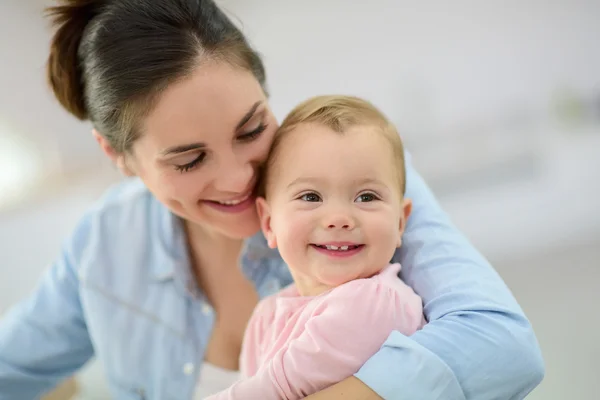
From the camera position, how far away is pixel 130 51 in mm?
1075

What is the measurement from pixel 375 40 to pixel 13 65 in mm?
1378

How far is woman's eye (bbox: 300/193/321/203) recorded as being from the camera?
40.3 inches

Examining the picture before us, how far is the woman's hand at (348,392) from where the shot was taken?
0.87 metres

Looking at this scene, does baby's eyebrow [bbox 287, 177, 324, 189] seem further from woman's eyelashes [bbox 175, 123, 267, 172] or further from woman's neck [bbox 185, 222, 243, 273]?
woman's neck [bbox 185, 222, 243, 273]

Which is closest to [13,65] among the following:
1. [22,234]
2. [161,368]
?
[22,234]

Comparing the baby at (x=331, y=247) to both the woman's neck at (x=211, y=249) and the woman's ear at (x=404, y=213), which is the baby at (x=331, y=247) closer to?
the woman's ear at (x=404, y=213)

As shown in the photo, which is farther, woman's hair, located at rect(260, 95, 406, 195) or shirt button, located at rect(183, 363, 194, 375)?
shirt button, located at rect(183, 363, 194, 375)

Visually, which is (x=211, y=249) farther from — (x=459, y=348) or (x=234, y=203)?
(x=459, y=348)

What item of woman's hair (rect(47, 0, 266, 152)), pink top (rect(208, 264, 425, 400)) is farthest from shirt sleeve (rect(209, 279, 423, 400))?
woman's hair (rect(47, 0, 266, 152))

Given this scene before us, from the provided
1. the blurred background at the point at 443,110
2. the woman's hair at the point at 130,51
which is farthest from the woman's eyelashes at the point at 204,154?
the blurred background at the point at 443,110

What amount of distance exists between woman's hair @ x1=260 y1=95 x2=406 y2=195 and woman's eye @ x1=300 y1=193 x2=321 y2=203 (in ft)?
0.35

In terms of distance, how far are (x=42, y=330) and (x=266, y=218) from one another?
664 millimetres

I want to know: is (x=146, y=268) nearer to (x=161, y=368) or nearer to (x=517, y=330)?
(x=161, y=368)

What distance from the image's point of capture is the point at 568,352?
1.73 m
